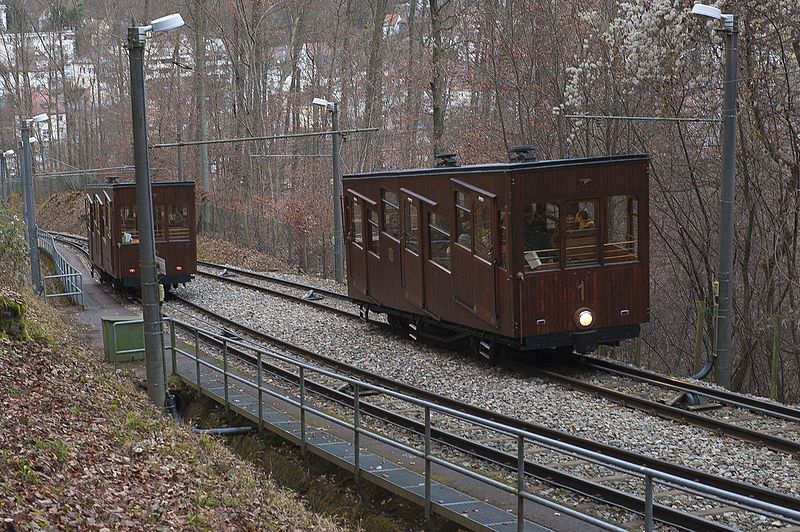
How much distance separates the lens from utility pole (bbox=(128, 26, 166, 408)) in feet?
42.8

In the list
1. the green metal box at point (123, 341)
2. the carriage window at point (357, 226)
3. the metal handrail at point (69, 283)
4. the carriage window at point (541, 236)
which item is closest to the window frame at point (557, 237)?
the carriage window at point (541, 236)

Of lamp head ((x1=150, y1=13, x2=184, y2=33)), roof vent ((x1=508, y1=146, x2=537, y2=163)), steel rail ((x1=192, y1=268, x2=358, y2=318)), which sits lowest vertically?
steel rail ((x1=192, y1=268, x2=358, y2=318))

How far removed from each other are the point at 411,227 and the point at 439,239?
1142 mm

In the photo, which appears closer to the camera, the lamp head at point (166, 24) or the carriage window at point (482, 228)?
the lamp head at point (166, 24)

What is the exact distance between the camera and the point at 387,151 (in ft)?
140

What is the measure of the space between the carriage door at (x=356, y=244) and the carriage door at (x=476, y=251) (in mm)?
4341

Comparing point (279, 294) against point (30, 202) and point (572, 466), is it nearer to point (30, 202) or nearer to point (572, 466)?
point (30, 202)

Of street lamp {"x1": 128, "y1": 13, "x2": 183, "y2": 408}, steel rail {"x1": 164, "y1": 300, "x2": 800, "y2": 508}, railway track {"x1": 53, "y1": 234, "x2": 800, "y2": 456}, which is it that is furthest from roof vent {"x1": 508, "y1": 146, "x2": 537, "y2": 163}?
street lamp {"x1": 128, "y1": 13, "x2": 183, "y2": 408}

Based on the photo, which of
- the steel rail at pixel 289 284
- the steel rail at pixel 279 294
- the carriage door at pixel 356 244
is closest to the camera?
the carriage door at pixel 356 244

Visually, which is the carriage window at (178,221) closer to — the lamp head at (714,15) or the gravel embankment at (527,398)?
the gravel embankment at (527,398)

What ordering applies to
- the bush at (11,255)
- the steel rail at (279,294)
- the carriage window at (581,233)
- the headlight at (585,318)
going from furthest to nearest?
1. the steel rail at (279,294)
2. the bush at (11,255)
3. the headlight at (585,318)
4. the carriage window at (581,233)

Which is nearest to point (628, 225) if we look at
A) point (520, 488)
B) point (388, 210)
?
point (388, 210)

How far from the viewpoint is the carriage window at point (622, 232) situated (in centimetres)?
1494

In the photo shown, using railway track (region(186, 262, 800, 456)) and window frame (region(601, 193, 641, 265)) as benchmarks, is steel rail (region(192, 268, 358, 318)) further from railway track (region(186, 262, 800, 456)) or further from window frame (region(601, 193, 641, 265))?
window frame (region(601, 193, 641, 265))
